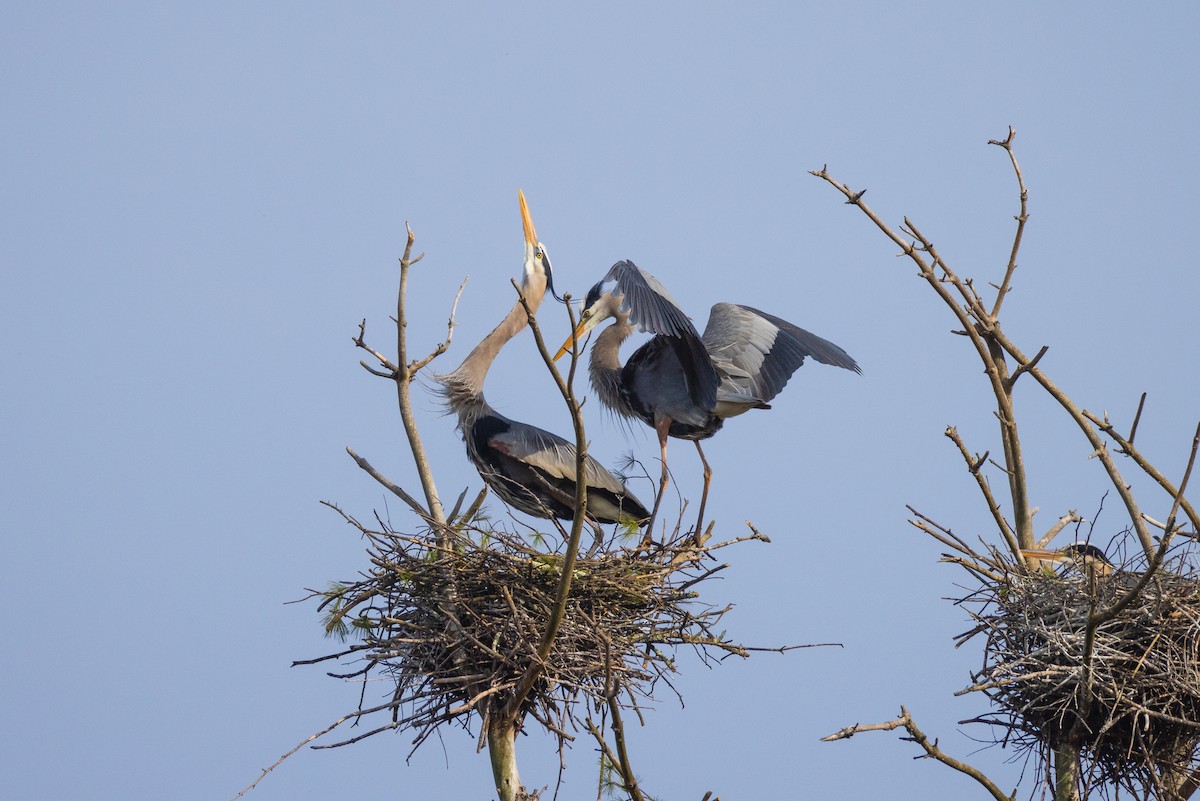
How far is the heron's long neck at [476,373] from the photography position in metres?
8.12

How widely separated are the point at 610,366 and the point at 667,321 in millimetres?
1892

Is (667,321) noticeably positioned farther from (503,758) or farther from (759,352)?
(503,758)

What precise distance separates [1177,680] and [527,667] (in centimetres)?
259

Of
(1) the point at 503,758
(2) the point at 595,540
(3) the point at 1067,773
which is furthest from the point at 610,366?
(3) the point at 1067,773

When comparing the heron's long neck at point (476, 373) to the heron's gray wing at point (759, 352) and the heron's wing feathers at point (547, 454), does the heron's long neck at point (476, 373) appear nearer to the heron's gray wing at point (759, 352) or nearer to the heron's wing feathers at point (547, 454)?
the heron's wing feathers at point (547, 454)

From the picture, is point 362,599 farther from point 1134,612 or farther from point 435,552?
point 1134,612

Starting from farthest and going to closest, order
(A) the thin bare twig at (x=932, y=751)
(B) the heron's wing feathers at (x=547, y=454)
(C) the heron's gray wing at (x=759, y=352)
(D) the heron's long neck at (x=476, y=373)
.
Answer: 1. (D) the heron's long neck at (x=476, y=373)
2. (B) the heron's wing feathers at (x=547, y=454)
3. (C) the heron's gray wing at (x=759, y=352)
4. (A) the thin bare twig at (x=932, y=751)

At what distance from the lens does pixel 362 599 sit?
6.20 m

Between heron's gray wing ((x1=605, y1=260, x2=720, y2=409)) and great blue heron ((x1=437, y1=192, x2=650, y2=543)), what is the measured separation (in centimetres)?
73

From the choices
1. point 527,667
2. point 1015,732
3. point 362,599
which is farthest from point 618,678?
point 1015,732

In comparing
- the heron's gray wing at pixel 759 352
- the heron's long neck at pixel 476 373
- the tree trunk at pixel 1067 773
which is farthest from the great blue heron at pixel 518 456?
the tree trunk at pixel 1067 773

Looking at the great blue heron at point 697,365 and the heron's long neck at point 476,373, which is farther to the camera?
the heron's long neck at point 476,373

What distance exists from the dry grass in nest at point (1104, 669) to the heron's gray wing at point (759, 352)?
1.80m

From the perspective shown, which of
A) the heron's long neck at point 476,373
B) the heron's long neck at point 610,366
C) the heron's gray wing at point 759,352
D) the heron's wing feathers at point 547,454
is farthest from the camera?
the heron's long neck at point 610,366
